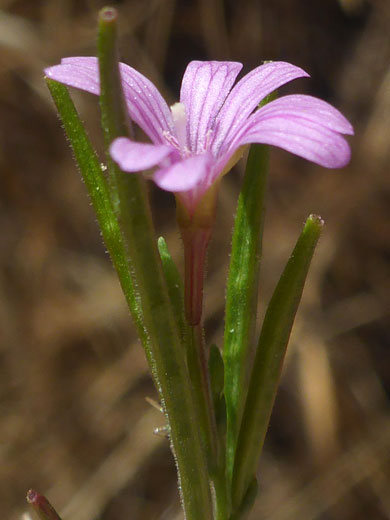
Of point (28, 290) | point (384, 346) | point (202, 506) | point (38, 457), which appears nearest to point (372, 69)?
point (384, 346)

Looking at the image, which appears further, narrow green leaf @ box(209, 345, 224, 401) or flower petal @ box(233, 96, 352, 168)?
narrow green leaf @ box(209, 345, 224, 401)

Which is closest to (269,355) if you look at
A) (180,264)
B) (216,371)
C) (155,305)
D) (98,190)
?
(216,371)

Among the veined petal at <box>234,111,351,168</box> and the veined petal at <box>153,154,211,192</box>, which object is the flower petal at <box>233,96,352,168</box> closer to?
the veined petal at <box>234,111,351,168</box>

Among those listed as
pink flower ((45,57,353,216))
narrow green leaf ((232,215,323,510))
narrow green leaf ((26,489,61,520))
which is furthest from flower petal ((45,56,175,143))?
narrow green leaf ((26,489,61,520))

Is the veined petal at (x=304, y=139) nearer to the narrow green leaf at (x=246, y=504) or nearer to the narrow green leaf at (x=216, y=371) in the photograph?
the narrow green leaf at (x=216, y=371)

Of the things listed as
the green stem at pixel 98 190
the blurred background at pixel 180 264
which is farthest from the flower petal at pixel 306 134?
the blurred background at pixel 180 264

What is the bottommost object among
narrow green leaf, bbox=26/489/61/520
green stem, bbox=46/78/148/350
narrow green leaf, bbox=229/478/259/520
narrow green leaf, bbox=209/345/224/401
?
narrow green leaf, bbox=229/478/259/520

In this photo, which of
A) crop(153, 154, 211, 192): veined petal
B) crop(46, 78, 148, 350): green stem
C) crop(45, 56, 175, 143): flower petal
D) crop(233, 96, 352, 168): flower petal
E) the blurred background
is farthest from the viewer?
the blurred background

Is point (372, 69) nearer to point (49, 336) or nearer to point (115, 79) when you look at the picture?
point (49, 336)
